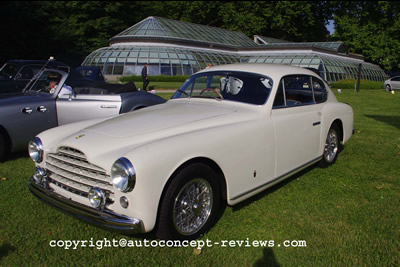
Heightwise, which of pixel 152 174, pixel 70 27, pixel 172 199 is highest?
pixel 70 27

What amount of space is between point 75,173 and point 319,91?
393cm

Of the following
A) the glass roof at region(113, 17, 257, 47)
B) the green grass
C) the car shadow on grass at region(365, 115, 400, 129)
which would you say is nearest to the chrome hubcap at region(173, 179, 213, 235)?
the green grass

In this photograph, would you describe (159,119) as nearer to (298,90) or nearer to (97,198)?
(97,198)

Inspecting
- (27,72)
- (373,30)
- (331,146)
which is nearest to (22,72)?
(27,72)

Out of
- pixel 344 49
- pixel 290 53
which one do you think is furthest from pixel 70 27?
pixel 344 49

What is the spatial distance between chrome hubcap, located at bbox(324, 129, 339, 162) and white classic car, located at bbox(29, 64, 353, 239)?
1.95 feet

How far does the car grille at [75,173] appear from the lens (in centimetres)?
303

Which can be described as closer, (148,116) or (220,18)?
(148,116)

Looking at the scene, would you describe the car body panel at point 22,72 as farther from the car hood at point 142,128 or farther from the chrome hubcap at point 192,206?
the chrome hubcap at point 192,206

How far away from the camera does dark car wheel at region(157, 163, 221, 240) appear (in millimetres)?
3031

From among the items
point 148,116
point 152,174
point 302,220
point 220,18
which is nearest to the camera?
point 152,174

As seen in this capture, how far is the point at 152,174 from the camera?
9.36 ft

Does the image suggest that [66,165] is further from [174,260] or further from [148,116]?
[174,260]

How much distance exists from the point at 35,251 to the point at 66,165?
851mm
